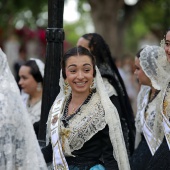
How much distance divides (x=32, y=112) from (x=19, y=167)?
273 cm

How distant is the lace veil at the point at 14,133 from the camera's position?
3.52 metres

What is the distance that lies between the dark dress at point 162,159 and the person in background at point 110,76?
80cm

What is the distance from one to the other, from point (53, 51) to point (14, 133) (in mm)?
1399

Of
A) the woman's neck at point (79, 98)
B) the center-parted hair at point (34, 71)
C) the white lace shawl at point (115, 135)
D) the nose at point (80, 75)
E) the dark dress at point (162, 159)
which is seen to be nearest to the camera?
the white lace shawl at point (115, 135)

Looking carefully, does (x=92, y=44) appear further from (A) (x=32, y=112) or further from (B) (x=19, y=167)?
(B) (x=19, y=167)

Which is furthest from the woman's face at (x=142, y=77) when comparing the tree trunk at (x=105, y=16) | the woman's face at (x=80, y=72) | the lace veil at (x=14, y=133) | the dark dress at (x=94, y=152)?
the tree trunk at (x=105, y=16)

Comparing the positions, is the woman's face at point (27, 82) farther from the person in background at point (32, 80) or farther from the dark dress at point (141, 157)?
the dark dress at point (141, 157)

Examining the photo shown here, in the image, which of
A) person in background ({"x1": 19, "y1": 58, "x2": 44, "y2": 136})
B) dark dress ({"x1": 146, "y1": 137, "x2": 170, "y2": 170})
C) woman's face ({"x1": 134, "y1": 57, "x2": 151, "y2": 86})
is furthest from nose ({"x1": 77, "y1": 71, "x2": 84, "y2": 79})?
person in background ({"x1": 19, "y1": 58, "x2": 44, "y2": 136})

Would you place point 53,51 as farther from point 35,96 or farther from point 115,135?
point 35,96

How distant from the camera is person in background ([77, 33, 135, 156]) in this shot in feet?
18.1

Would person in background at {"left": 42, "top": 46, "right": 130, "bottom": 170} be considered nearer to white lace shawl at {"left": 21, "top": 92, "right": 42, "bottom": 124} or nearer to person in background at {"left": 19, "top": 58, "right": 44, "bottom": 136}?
white lace shawl at {"left": 21, "top": 92, "right": 42, "bottom": 124}

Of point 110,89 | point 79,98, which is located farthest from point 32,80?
point 79,98

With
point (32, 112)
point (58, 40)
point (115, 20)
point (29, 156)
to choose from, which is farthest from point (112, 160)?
point (115, 20)

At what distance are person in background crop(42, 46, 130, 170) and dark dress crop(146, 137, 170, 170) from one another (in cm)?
41
